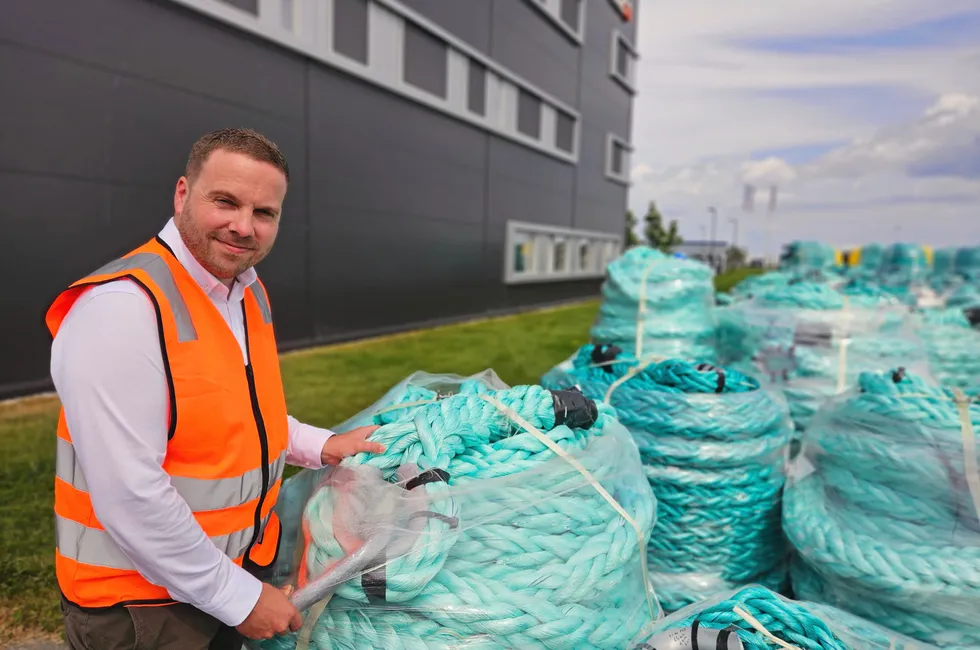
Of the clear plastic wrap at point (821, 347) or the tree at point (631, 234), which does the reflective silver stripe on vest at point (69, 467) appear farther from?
the tree at point (631, 234)

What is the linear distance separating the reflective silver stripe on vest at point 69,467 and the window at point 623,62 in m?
22.1

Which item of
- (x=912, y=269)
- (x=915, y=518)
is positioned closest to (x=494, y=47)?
(x=912, y=269)

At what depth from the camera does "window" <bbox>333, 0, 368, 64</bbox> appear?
8883 millimetres

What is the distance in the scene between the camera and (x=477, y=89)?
42.6 feet

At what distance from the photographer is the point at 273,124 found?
801 centimetres

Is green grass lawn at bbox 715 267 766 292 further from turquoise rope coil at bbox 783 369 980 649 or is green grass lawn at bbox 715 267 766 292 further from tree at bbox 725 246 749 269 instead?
tree at bbox 725 246 749 269

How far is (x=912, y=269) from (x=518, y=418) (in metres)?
13.4

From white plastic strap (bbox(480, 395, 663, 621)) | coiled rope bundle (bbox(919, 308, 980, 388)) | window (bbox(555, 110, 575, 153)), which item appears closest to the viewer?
white plastic strap (bbox(480, 395, 663, 621))

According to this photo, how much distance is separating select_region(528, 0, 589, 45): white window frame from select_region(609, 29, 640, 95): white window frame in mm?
3146

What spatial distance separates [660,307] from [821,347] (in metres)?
1.00

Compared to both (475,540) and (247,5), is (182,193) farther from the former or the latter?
(247,5)

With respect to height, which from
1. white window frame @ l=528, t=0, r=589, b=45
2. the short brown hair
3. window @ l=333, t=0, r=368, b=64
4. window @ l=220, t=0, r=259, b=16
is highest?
white window frame @ l=528, t=0, r=589, b=45

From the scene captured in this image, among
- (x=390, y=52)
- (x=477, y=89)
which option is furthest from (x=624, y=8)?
(x=390, y=52)

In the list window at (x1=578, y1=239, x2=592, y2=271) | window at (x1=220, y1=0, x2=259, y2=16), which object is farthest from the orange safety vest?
window at (x1=578, y1=239, x2=592, y2=271)
